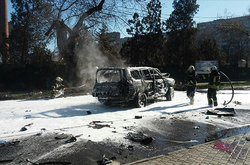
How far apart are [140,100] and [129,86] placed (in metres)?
1.02

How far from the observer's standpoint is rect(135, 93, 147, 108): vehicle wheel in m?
9.75

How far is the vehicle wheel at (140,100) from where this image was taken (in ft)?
32.0

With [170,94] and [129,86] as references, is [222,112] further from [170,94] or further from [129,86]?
[129,86]

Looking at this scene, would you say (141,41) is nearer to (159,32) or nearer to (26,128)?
(159,32)

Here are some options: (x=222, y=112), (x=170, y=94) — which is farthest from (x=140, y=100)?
(x=222, y=112)

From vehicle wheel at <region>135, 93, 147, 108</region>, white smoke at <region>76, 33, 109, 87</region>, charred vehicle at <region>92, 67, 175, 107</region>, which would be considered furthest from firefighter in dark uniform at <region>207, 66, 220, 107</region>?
white smoke at <region>76, 33, 109, 87</region>

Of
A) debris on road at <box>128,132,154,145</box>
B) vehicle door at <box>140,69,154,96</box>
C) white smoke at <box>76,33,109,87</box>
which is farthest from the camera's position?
white smoke at <box>76,33,109,87</box>

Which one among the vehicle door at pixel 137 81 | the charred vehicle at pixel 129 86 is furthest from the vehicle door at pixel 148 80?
the vehicle door at pixel 137 81

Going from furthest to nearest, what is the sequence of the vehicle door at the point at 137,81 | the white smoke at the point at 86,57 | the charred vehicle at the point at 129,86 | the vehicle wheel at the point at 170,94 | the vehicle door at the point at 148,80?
the white smoke at the point at 86,57, the vehicle wheel at the point at 170,94, the vehicle door at the point at 148,80, the vehicle door at the point at 137,81, the charred vehicle at the point at 129,86

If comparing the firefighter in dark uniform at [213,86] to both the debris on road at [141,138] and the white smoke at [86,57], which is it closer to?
the debris on road at [141,138]

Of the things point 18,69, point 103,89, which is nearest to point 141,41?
point 18,69

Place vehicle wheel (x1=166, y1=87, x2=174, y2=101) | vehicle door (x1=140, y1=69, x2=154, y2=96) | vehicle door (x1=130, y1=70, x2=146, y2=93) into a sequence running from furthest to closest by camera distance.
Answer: vehicle wheel (x1=166, y1=87, x2=174, y2=101), vehicle door (x1=140, y1=69, x2=154, y2=96), vehicle door (x1=130, y1=70, x2=146, y2=93)

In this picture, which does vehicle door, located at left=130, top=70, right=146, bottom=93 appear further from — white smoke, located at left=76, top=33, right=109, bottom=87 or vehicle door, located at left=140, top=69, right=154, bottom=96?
white smoke, located at left=76, top=33, right=109, bottom=87

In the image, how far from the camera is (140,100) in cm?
991
